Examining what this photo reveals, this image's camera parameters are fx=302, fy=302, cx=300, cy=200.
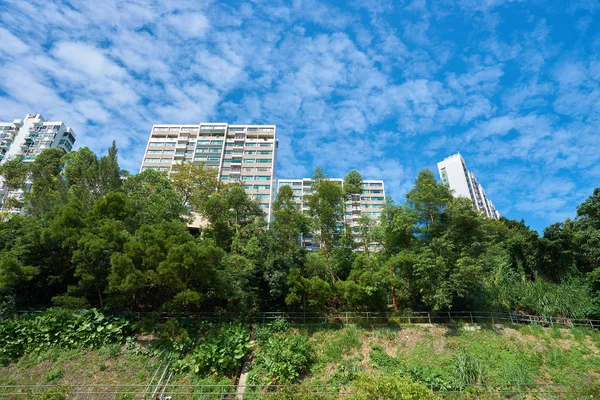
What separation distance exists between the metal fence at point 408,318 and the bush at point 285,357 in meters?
2.89

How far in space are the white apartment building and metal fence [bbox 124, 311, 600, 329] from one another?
209ft

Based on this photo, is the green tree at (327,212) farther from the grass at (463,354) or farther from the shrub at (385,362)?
the shrub at (385,362)

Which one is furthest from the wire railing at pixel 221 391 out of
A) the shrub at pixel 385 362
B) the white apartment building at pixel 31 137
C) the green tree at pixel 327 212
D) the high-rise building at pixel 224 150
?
the white apartment building at pixel 31 137

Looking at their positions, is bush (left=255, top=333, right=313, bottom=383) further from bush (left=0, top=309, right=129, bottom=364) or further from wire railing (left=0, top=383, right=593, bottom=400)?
bush (left=0, top=309, right=129, bottom=364)

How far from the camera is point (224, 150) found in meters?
57.0

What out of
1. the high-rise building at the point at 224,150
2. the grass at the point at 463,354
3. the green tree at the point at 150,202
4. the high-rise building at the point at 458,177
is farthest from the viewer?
the high-rise building at the point at 458,177

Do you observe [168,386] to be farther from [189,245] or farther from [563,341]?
[563,341]

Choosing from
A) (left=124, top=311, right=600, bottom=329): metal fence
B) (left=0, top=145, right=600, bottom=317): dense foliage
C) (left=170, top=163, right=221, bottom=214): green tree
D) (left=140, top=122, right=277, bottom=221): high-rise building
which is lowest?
(left=124, top=311, right=600, bottom=329): metal fence

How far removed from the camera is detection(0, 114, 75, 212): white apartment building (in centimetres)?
6094

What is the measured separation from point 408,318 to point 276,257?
9.63 metres

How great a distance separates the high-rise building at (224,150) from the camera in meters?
54.1

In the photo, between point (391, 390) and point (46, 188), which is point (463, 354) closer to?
point (391, 390)

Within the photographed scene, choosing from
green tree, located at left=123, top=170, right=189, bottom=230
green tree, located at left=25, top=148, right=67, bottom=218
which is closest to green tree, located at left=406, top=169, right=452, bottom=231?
green tree, located at left=123, top=170, right=189, bottom=230

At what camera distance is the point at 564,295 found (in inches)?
819
